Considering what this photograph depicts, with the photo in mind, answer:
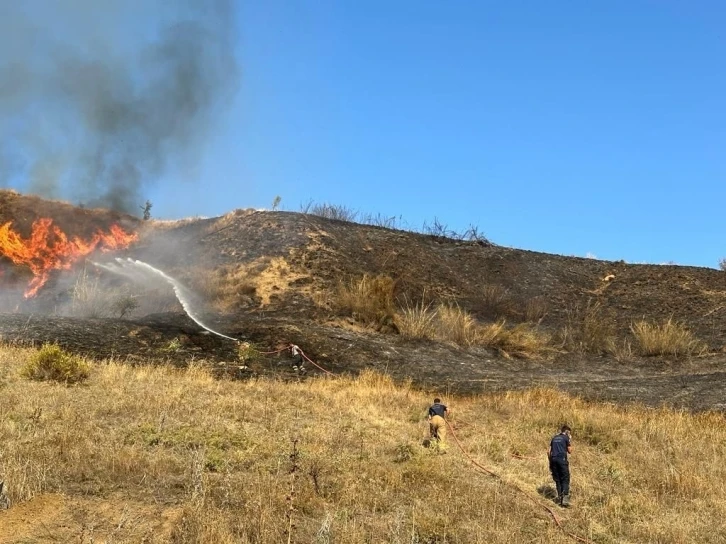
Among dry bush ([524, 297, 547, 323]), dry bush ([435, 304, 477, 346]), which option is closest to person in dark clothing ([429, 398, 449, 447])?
dry bush ([435, 304, 477, 346])

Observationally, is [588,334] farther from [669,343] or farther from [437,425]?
[437,425]

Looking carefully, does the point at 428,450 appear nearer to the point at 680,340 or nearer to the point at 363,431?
the point at 363,431

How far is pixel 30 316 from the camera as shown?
1596cm

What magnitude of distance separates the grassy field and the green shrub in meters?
0.24

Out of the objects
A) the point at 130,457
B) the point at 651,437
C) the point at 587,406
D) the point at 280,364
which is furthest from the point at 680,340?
the point at 130,457

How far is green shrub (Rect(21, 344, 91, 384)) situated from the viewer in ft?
34.4

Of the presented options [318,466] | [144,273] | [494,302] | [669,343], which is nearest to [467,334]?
[494,302]

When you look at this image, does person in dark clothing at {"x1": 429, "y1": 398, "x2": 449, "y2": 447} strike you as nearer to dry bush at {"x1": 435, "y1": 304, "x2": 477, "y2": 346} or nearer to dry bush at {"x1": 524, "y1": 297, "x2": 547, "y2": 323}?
dry bush at {"x1": 435, "y1": 304, "x2": 477, "y2": 346}

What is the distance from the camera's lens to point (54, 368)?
1055 cm

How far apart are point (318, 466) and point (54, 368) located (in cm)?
586

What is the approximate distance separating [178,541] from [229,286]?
57.6 ft

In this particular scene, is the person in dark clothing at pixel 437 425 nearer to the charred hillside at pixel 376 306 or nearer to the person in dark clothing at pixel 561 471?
the person in dark clothing at pixel 561 471

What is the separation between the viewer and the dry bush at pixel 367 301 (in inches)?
831

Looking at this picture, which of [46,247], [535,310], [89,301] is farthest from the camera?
[535,310]
